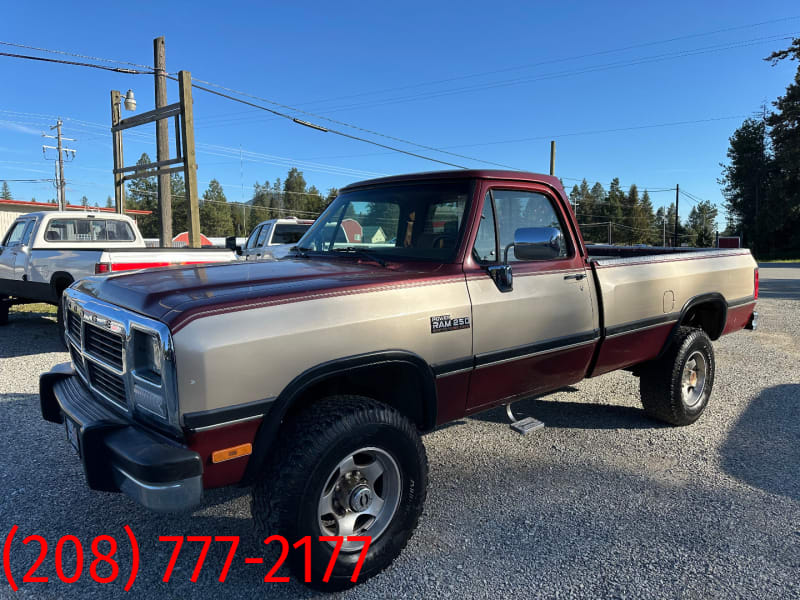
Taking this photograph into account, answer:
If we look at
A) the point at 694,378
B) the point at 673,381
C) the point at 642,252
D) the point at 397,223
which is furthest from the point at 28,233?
the point at 694,378

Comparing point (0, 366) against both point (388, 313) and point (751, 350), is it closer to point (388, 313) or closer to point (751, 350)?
point (388, 313)

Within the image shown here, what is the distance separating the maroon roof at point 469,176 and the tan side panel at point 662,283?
30.5 inches

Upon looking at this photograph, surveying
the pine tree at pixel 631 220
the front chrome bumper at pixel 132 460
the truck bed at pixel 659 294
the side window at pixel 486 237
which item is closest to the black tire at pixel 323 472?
the front chrome bumper at pixel 132 460

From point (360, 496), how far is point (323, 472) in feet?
1.03

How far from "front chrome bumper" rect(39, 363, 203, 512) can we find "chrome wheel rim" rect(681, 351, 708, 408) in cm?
408

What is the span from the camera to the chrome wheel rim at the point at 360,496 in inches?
98.9

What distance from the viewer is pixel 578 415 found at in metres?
4.90

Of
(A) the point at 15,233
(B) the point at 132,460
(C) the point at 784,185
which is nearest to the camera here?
(B) the point at 132,460

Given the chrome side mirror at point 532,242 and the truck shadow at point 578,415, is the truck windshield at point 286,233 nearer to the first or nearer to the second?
the truck shadow at point 578,415

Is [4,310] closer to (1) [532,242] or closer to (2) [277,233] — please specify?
(2) [277,233]

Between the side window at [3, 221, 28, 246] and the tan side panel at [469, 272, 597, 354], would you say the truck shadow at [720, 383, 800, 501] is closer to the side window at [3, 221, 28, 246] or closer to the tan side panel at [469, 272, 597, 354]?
the tan side panel at [469, 272, 597, 354]

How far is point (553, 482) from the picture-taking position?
358cm

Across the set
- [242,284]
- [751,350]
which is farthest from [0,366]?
[751,350]

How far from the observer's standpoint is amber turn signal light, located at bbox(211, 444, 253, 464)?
2.19 m
